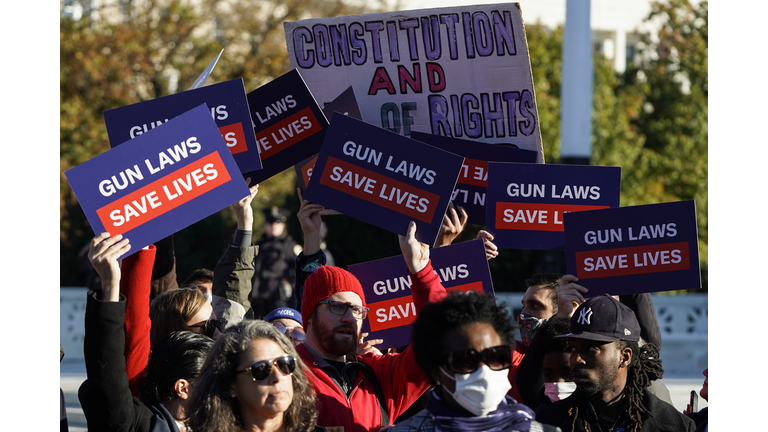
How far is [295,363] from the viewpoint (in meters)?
3.22

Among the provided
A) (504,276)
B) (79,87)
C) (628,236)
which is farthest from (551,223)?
(79,87)

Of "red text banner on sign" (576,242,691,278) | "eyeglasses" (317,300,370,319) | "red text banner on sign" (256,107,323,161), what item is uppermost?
"red text banner on sign" (256,107,323,161)

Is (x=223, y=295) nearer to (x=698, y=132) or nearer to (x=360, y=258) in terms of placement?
(x=360, y=258)

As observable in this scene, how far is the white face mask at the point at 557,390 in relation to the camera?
407cm

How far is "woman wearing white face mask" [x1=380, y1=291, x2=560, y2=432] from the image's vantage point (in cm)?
279

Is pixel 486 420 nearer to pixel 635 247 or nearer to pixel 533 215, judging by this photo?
pixel 635 247

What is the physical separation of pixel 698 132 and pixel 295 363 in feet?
72.5

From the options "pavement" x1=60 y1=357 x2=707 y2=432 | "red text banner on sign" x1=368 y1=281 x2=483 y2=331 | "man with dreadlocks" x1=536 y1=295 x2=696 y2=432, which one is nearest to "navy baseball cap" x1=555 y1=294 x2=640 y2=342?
"man with dreadlocks" x1=536 y1=295 x2=696 y2=432

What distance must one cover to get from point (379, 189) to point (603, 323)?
4.45ft

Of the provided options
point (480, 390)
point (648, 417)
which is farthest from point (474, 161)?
Result: point (480, 390)

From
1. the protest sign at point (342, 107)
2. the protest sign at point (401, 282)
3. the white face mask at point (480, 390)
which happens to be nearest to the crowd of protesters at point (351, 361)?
the white face mask at point (480, 390)

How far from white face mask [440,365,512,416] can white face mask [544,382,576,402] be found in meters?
1.32

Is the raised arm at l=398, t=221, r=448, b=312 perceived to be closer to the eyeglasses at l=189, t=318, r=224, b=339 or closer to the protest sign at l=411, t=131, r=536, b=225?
the eyeglasses at l=189, t=318, r=224, b=339

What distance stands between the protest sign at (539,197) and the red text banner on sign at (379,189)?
0.67 meters
